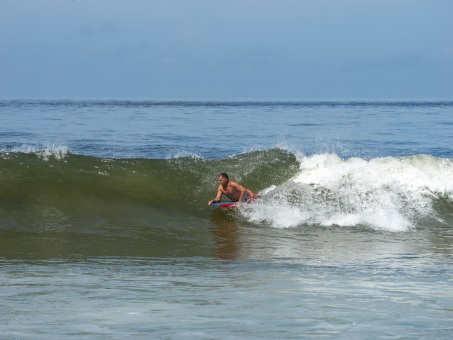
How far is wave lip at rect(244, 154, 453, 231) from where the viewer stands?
588 inches

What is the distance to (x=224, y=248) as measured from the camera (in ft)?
38.3

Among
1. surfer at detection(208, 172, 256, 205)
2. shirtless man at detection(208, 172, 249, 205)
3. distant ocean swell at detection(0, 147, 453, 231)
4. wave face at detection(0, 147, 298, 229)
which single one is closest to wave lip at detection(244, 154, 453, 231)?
distant ocean swell at detection(0, 147, 453, 231)

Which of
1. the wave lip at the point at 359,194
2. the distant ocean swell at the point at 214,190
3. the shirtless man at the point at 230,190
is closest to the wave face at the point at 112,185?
the distant ocean swell at the point at 214,190

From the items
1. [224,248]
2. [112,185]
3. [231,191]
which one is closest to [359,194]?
[231,191]

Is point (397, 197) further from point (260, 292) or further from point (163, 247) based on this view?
point (260, 292)

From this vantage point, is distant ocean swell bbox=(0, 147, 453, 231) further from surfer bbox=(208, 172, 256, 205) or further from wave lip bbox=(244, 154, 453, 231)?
surfer bbox=(208, 172, 256, 205)

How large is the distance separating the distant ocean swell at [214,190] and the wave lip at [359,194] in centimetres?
2

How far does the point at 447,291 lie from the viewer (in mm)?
8039

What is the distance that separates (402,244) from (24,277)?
21.4 feet

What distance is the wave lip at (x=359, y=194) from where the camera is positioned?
14.9 m

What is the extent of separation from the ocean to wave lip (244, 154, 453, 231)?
50 mm

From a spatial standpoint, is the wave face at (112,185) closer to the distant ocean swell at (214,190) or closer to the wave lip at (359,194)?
the distant ocean swell at (214,190)

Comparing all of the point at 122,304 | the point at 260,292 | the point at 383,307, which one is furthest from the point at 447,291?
the point at 122,304

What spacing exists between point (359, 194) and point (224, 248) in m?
6.01
